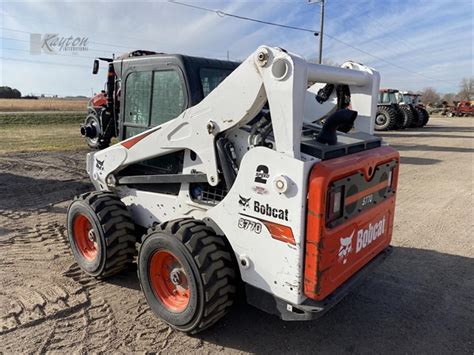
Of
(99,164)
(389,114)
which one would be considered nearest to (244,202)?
(99,164)

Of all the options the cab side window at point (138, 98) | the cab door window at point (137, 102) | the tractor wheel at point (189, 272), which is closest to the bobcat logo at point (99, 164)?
the cab door window at point (137, 102)

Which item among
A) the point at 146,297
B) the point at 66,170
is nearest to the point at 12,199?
the point at 66,170

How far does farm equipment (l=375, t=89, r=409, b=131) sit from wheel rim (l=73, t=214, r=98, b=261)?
2099 cm

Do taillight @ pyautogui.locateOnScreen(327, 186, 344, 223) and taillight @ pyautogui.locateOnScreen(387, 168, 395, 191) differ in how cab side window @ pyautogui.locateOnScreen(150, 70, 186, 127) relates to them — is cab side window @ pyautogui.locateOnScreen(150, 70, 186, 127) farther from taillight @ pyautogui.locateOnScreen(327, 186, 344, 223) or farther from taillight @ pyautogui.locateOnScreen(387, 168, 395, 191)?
taillight @ pyautogui.locateOnScreen(387, 168, 395, 191)

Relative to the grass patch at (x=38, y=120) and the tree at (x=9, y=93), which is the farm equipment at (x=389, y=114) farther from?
the tree at (x=9, y=93)

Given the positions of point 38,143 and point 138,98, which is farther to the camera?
point 38,143

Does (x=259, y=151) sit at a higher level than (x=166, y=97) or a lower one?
lower

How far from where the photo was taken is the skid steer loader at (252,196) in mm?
2549

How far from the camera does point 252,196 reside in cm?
275

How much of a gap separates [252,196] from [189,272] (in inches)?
29.6

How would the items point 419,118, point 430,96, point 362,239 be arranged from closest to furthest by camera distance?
point 362,239, point 419,118, point 430,96

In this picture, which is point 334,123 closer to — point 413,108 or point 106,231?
point 106,231

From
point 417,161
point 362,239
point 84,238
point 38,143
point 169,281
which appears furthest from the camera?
point 38,143

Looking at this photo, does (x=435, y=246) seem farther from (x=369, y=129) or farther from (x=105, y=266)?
(x=105, y=266)
